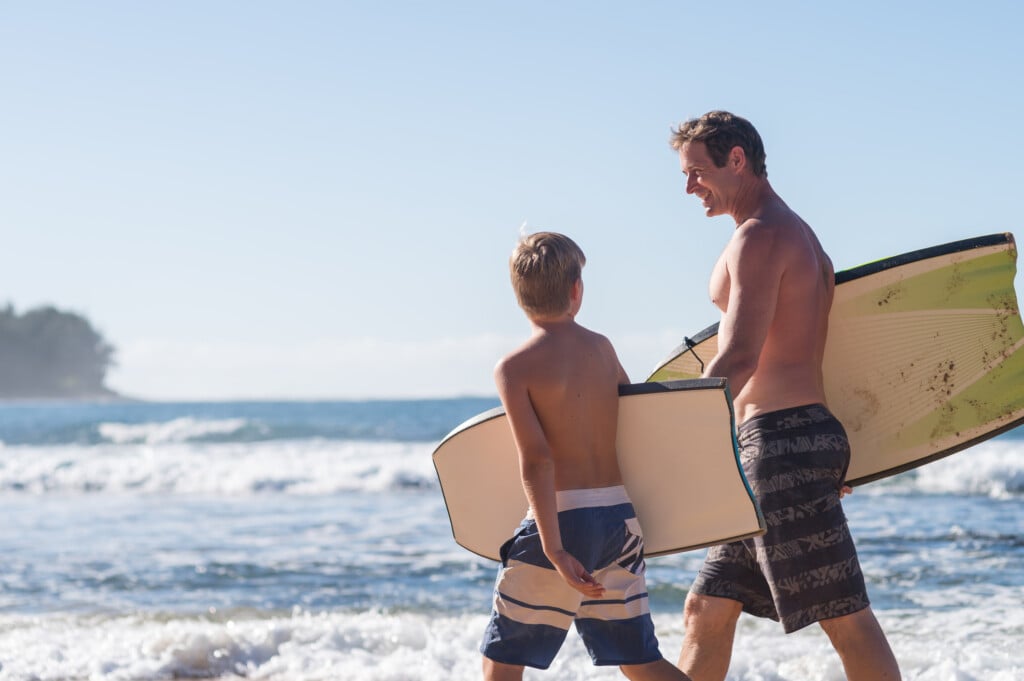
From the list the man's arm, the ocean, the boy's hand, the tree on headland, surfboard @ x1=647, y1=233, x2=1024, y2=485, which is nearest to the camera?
the boy's hand

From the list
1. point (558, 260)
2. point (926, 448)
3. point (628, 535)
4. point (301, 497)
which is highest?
point (558, 260)

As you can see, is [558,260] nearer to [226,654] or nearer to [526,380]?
[526,380]

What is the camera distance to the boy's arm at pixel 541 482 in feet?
7.69

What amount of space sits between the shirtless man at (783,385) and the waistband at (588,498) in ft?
1.14

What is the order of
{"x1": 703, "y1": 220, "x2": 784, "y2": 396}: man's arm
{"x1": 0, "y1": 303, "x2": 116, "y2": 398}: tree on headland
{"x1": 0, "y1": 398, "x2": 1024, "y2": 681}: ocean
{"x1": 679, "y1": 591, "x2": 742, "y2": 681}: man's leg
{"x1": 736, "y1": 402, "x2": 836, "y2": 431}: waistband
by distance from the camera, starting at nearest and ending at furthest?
1. {"x1": 703, "y1": 220, "x2": 784, "y2": 396}: man's arm
2. {"x1": 736, "y1": 402, "x2": 836, "y2": 431}: waistband
3. {"x1": 679, "y1": 591, "x2": 742, "y2": 681}: man's leg
4. {"x1": 0, "y1": 398, "x2": 1024, "y2": 681}: ocean
5. {"x1": 0, "y1": 303, "x2": 116, "y2": 398}: tree on headland

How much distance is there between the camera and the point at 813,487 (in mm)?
2602

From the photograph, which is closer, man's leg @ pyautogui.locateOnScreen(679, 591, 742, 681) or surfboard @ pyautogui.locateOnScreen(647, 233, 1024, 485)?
man's leg @ pyautogui.locateOnScreen(679, 591, 742, 681)

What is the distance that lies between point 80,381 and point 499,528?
11085cm

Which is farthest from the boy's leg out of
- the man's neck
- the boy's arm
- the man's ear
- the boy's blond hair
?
the man's ear

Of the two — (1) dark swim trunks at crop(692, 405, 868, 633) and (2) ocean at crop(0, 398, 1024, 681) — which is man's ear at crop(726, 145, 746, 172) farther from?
(2) ocean at crop(0, 398, 1024, 681)

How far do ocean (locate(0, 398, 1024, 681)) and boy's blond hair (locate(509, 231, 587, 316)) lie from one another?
2.43 meters

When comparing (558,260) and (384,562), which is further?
(384,562)

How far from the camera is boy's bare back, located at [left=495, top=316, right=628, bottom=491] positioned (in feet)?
7.87

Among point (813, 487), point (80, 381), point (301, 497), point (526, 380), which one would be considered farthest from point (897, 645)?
point (80, 381)
